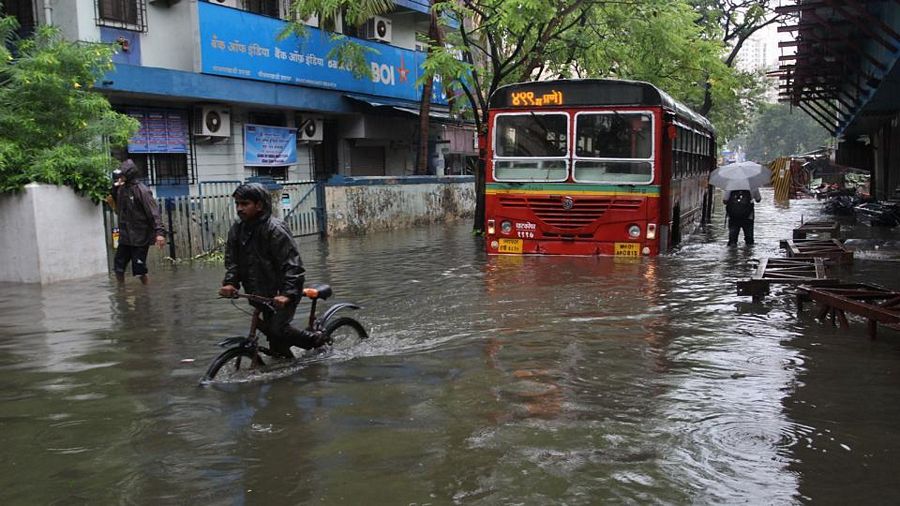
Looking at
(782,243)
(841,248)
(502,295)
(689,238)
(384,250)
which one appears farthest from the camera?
(689,238)

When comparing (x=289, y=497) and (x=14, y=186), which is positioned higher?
(x=14, y=186)

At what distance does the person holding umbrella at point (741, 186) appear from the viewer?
46.4ft

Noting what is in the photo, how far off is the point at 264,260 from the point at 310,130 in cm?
1644

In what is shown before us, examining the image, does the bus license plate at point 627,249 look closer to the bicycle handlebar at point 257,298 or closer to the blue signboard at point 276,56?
the bicycle handlebar at point 257,298

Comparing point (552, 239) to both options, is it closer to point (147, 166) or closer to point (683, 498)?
point (683, 498)

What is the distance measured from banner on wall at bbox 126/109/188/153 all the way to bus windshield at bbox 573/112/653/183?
9.79 m

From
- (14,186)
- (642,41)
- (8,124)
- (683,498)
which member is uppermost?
(642,41)

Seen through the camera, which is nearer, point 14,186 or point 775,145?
point 14,186

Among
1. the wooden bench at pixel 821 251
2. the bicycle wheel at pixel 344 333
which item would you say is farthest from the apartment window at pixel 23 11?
the wooden bench at pixel 821 251

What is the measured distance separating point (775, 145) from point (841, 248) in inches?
3459

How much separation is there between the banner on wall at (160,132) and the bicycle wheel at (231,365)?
39.4 ft

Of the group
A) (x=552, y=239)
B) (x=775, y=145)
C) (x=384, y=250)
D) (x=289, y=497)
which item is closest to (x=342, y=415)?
(x=289, y=497)

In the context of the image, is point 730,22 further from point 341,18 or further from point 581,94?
point 581,94

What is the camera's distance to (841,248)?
11.9m
